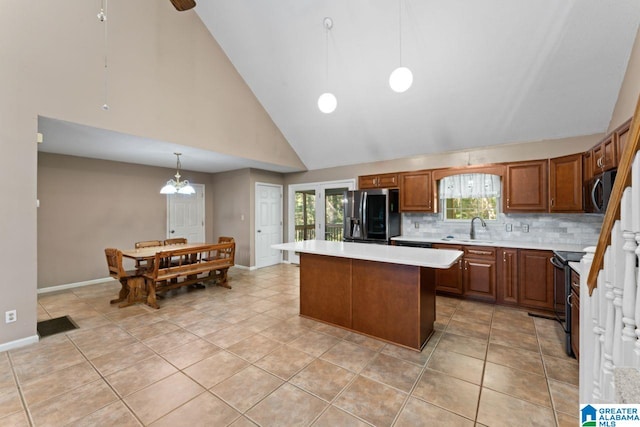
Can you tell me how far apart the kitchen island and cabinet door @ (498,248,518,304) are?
1375 millimetres

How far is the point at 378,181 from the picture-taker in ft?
17.5

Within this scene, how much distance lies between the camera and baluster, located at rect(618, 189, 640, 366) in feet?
3.02

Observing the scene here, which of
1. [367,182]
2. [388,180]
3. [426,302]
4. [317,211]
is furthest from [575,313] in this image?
[317,211]

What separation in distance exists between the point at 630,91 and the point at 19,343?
692cm

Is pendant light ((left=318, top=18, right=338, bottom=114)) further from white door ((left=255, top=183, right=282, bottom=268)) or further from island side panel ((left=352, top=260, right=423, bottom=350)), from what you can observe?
white door ((left=255, top=183, right=282, bottom=268))

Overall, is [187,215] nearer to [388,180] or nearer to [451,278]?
[388,180]

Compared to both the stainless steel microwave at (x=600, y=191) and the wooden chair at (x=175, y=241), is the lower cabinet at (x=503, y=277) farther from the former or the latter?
the wooden chair at (x=175, y=241)

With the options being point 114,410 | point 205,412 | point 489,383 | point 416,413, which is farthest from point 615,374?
point 114,410

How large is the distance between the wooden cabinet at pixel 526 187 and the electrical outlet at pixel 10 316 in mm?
6130

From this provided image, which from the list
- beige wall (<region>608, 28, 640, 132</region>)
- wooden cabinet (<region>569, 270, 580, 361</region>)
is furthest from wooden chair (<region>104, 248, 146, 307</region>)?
beige wall (<region>608, 28, 640, 132</region>)

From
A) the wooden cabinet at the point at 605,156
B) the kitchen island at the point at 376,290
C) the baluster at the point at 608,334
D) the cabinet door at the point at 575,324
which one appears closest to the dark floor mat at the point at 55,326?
the kitchen island at the point at 376,290

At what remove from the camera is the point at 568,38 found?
2.86 meters

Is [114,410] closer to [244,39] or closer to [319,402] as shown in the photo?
[319,402]

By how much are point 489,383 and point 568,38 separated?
3.48m
